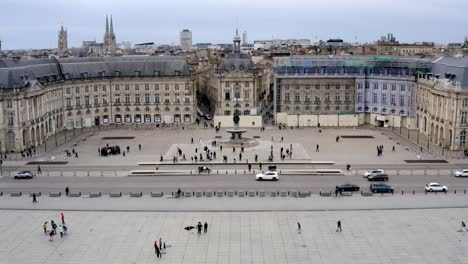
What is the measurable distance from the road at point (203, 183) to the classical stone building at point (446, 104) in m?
18.8

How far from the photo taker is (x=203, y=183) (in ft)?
212

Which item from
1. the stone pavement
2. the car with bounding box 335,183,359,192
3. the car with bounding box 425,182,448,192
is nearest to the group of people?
the stone pavement

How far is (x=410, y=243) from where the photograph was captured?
44.1m

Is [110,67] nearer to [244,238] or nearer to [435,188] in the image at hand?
[435,188]

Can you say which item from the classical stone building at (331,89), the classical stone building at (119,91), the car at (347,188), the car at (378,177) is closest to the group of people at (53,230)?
the car at (347,188)

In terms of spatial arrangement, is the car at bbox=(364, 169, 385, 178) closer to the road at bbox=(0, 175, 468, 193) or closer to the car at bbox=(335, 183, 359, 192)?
the road at bbox=(0, 175, 468, 193)

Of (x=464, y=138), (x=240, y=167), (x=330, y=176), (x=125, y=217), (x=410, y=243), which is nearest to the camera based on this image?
(x=410, y=243)

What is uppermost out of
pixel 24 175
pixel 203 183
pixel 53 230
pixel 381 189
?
pixel 381 189

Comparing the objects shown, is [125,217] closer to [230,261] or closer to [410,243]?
[230,261]

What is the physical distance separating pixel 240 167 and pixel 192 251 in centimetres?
3138

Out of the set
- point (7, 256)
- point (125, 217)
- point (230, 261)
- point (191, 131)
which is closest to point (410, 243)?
point (230, 261)

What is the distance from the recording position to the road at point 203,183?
6197cm

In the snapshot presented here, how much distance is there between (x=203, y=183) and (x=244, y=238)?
64.7 ft

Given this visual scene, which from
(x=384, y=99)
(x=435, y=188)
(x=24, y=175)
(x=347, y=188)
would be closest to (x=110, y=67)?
(x=24, y=175)
